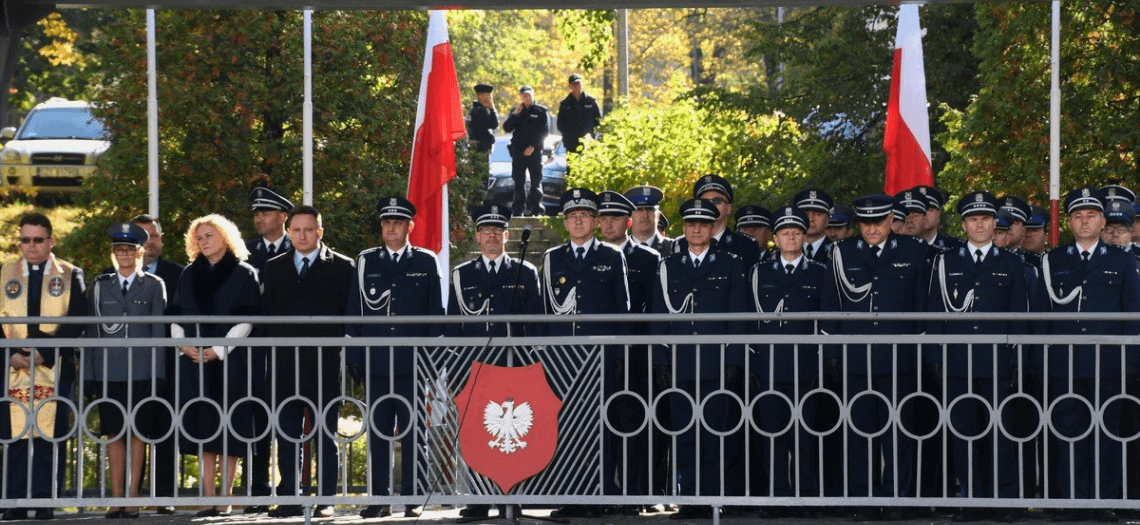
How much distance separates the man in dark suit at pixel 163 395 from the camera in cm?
1019

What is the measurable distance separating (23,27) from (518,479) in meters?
3.71

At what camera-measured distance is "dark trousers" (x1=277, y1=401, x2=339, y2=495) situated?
944 cm

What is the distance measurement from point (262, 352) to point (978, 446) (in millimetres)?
3995

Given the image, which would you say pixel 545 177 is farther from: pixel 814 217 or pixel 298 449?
pixel 298 449

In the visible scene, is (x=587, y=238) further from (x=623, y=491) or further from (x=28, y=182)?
(x=28, y=182)

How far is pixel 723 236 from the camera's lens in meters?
11.0

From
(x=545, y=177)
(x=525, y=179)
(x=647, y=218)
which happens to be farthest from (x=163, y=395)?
(x=545, y=177)

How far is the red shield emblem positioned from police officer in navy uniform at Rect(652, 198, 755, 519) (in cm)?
71

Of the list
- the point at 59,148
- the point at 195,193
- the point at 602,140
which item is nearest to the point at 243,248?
the point at 195,193

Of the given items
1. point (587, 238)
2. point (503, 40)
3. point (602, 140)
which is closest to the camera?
point (587, 238)

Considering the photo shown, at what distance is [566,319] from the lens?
29.8 feet

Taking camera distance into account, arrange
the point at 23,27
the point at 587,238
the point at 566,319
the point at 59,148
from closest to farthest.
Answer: the point at 566,319 → the point at 23,27 → the point at 587,238 → the point at 59,148

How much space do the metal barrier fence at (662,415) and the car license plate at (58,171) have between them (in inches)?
561

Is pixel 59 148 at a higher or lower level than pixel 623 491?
higher
